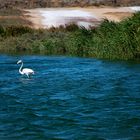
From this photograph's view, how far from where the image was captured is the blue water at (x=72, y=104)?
1187 centimetres

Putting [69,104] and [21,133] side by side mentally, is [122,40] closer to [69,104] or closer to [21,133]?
[69,104]

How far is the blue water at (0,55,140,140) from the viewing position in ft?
38.9

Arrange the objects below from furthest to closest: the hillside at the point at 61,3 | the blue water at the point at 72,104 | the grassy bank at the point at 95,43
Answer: the hillside at the point at 61,3 < the grassy bank at the point at 95,43 < the blue water at the point at 72,104

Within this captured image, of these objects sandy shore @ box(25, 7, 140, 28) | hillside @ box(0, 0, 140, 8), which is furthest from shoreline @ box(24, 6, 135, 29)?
hillside @ box(0, 0, 140, 8)

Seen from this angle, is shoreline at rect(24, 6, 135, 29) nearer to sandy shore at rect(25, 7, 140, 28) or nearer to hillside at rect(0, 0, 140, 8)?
sandy shore at rect(25, 7, 140, 28)

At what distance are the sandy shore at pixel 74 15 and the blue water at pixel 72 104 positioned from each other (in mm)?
32447

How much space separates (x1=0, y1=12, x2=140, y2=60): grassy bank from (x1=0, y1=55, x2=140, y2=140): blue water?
12.0 ft

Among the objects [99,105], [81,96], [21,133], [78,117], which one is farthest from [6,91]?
[21,133]

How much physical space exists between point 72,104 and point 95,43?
17255 mm

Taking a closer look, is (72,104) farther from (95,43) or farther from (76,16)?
(76,16)

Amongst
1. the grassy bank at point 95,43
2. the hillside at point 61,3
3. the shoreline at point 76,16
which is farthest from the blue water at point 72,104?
the hillside at point 61,3

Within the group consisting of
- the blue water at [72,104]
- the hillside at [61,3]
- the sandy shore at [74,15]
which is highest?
the blue water at [72,104]

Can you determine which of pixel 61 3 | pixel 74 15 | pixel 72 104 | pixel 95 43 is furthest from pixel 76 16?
pixel 72 104

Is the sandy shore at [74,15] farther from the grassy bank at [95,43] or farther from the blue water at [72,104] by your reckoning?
the blue water at [72,104]
